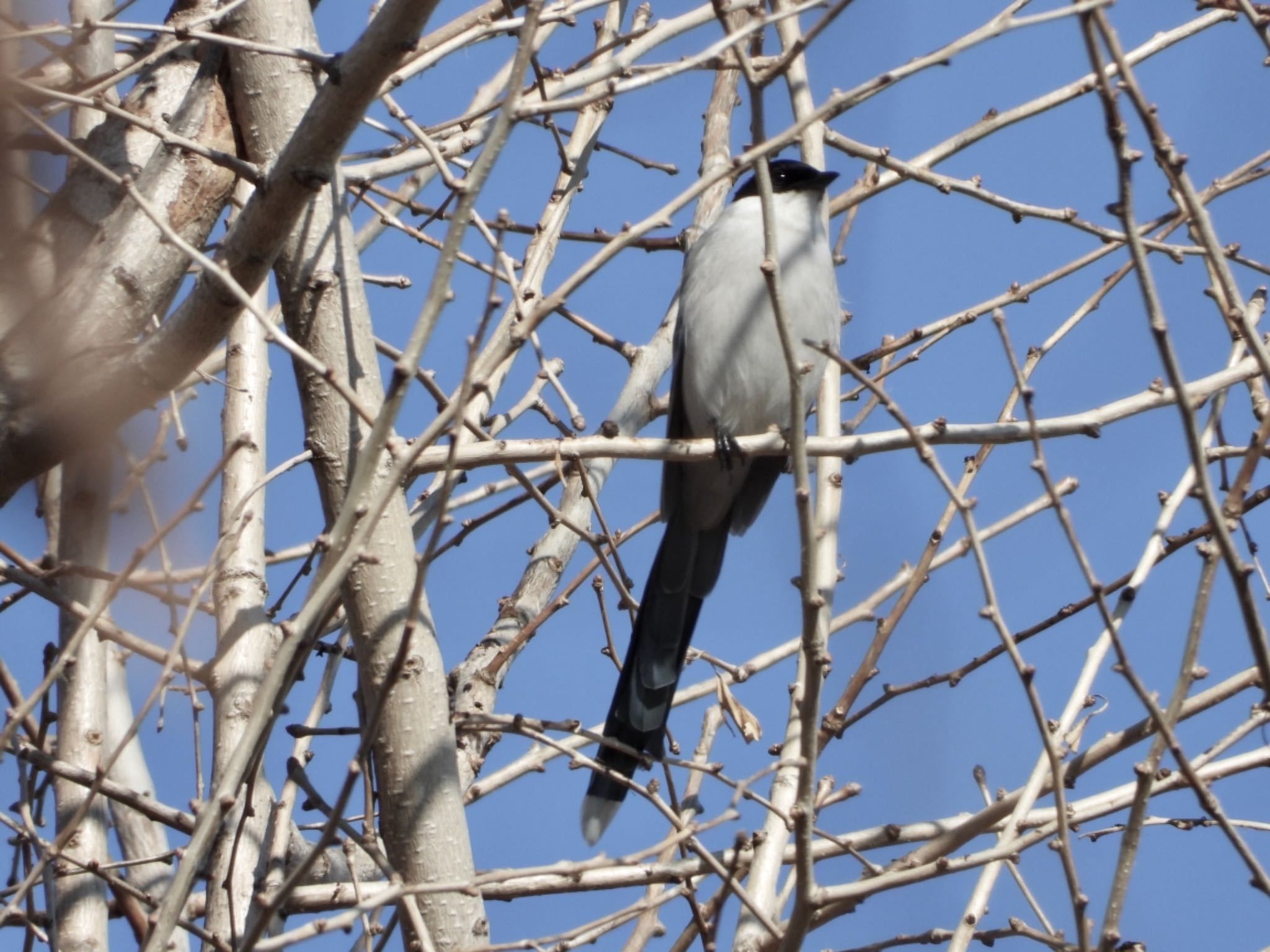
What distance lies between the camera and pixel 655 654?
4.10 metres

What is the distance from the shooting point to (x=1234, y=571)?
1899 mm

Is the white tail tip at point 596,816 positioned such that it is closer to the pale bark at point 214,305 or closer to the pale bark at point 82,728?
the pale bark at point 82,728

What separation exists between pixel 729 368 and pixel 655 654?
987mm

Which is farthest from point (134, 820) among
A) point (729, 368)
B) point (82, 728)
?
point (729, 368)

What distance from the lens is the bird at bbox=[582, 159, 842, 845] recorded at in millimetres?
4445

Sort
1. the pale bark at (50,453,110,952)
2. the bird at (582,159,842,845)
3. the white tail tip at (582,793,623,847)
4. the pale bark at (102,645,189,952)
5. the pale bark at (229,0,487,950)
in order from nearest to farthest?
1. the pale bark at (229,0,487,950)
2. the pale bark at (50,453,110,952)
3. the pale bark at (102,645,189,952)
4. the white tail tip at (582,793,623,847)
5. the bird at (582,159,842,845)

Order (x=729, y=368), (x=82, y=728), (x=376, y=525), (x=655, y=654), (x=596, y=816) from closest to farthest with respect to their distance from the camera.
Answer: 1. (x=376, y=525)
2. (x=82, y=728)
3. (x=596, y=816)
4. (x=655, y=654)
5. (x=729, y=368)

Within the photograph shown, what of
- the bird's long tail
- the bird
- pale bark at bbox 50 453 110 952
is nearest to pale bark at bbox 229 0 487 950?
pale bark at bbox 50 453 110 952

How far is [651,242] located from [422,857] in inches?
113

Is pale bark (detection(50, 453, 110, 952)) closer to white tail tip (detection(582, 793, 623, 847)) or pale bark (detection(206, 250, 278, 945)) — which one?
pale bark (detection(206, 250, 278, 945))

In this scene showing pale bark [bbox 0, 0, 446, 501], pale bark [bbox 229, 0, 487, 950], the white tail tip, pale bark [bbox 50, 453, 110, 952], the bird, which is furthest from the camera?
the bird

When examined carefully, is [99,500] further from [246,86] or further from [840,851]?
[840,851]

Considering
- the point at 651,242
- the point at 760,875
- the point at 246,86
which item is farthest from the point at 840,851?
the point at 651,242

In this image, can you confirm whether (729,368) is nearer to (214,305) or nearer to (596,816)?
(596,816)
